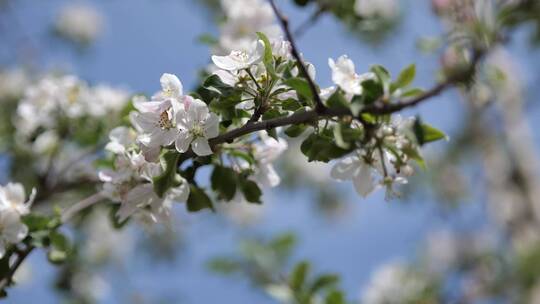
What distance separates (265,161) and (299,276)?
70cm

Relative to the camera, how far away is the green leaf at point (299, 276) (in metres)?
2.01

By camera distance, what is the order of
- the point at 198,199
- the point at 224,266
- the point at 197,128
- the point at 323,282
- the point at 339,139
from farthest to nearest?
the point at 224,266
the point at 323,282
the point at 198,199
the point at 197,128
the point at 339,139

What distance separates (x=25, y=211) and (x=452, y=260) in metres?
5.34

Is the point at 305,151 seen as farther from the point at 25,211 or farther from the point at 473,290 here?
the point at 473,290

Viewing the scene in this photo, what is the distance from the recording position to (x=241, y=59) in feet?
3.86

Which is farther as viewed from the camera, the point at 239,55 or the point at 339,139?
the point at 239,55

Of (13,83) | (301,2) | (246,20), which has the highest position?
(13,83)

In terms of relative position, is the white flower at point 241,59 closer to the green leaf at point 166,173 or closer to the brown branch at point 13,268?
the green leaf at point 166,173

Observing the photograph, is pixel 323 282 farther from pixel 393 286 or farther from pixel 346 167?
pixel 393 286

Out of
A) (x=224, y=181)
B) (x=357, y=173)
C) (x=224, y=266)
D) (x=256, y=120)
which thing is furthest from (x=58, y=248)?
(x=224, y=266)

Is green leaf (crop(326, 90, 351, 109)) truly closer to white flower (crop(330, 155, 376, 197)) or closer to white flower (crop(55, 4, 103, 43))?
white flower (crop(330, 155, 376, 197))

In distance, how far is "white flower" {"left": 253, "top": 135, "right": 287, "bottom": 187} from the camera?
1436mm

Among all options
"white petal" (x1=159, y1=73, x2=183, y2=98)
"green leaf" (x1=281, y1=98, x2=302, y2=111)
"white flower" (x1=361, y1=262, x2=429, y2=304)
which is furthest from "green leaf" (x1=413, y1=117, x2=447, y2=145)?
"white flower" (x1=361, y1=262, x2=429, y2=304)

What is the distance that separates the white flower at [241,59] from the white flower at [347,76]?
0.13 m
